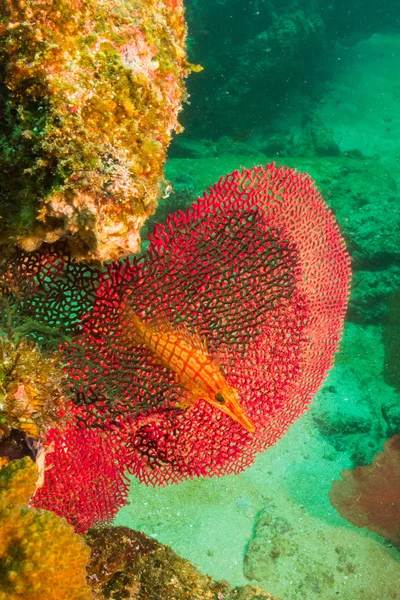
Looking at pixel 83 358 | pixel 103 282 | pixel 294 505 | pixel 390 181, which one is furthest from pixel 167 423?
pixel 390 181

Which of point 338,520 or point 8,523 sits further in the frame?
point 338,520

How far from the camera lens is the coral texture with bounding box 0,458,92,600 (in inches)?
78.0

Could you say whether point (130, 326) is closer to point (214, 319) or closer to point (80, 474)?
point (214, 319)

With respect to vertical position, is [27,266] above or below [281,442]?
above

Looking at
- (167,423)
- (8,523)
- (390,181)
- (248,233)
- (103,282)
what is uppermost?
(248,233)

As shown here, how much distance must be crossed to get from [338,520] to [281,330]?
4702 millimetres

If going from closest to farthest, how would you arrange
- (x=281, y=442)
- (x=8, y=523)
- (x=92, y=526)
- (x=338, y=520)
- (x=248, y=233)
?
(x=8, y=523)
(x=248, y=233)
(x=92, y=526)
(x=338, y=520)
(x=281, y=442)

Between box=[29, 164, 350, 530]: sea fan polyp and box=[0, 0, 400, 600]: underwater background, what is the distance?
2 cm

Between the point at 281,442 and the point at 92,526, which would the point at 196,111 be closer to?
the point at 281,442

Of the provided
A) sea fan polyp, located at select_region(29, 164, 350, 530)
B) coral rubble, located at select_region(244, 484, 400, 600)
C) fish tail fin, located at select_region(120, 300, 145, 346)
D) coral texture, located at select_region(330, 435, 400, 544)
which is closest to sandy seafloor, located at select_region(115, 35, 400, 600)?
coral rubble, located at select_region(244, 484, 400, 600)

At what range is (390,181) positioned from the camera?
14742 millimetres

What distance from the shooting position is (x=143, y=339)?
301 cm

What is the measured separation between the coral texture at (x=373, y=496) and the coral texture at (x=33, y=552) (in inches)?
224

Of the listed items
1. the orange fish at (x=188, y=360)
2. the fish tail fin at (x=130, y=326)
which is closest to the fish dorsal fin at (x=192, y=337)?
the orange fish at (x=188, y=360)
